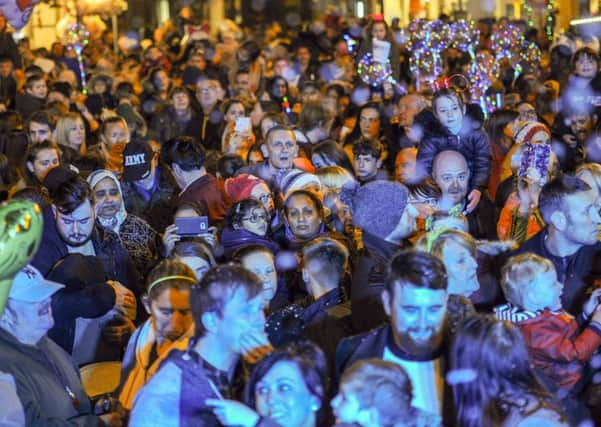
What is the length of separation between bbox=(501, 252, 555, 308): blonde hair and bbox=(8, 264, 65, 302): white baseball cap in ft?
5.81

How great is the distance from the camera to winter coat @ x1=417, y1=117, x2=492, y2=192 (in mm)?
7961

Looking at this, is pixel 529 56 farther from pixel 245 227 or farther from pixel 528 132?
pixel 245 227

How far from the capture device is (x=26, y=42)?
20.5 m

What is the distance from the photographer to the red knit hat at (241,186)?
24.1ft

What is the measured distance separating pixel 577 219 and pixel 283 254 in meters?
1.86

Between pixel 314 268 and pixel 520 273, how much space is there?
105 cm

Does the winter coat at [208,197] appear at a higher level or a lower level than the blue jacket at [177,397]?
lower

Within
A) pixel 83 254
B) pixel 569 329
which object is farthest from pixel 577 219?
pixel 83 254

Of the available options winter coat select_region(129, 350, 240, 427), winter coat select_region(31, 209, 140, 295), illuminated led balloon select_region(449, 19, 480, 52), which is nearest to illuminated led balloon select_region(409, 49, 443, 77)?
illuminated led balloon select_region(449, 19, 480, 52)

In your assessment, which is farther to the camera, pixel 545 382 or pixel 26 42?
pixel 26 42

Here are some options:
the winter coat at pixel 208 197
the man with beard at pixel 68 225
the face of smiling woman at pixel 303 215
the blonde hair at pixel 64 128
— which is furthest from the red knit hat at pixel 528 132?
the blonde hair at pixel 64 128

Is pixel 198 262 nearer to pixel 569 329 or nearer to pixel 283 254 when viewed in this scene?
pixel 283 254

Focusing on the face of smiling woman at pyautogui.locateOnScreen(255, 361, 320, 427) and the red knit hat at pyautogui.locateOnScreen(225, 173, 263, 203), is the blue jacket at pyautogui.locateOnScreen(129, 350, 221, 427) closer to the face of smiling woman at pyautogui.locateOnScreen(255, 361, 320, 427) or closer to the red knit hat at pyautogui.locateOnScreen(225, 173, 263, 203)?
the face of smiling woman at pyautogui.locateOnScreen(255, 361, 320, 427)

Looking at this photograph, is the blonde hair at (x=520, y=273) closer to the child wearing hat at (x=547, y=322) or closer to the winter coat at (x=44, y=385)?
the child wearing hat at (x=547, y=322)
